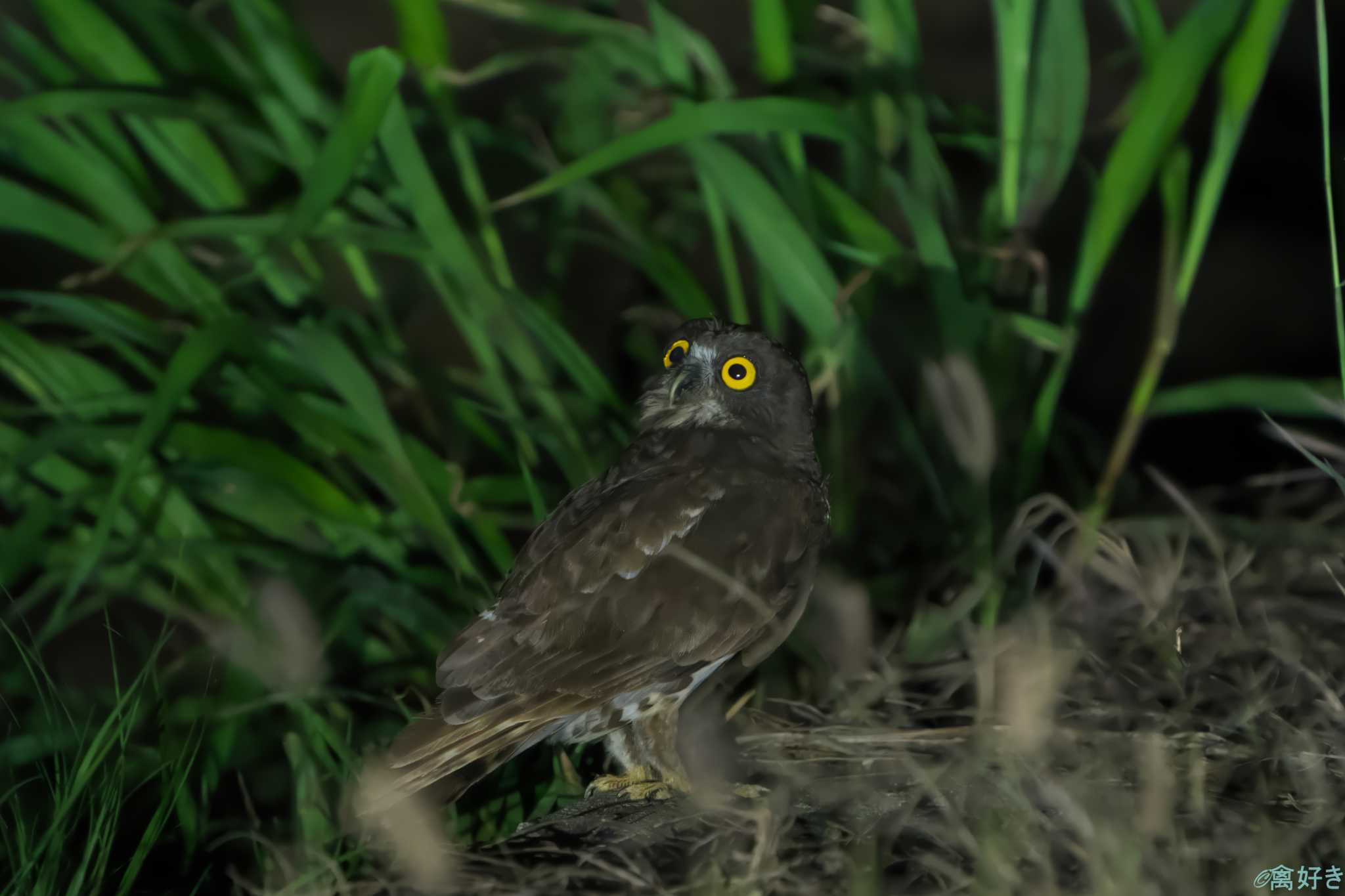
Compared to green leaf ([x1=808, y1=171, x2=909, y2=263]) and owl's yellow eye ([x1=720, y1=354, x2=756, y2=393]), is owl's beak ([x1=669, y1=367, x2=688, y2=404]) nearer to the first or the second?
owl's yellow eye ([x1=720, y1=354, x2=756, y2=393])

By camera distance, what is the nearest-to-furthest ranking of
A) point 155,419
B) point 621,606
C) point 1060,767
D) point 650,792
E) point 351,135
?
point 1060,767
point 621,606
point 650,792
point 155,419
point 351,135

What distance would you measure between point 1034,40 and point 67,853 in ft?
9.17

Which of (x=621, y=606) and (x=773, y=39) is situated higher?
(x=773, y=39)

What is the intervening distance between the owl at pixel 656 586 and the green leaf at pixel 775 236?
34cm

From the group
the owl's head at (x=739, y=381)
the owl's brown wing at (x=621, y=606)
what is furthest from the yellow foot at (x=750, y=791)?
the owl's head at (x=739, y=381)

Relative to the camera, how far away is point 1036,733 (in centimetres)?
169

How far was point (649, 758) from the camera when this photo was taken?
262cm

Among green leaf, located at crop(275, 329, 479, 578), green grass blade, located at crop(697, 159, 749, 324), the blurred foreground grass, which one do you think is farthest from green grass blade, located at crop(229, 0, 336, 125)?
green grass blade, located at crop(697, 159, 749, 324)

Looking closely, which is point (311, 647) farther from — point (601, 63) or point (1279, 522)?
point (1279, 522)

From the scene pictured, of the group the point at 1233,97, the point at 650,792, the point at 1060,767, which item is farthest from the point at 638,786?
the point at 1233,97

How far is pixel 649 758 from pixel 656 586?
0.37 meters

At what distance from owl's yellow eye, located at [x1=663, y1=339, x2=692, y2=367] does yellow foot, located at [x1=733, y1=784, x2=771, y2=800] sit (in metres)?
0.81

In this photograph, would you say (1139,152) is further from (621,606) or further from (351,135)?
(351,135)

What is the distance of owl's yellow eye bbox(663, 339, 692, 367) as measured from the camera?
2746 mm
